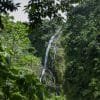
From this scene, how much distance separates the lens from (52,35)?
44188 mm

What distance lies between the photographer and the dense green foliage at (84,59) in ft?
87.0

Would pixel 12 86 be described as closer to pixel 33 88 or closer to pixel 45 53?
pixel 33 88

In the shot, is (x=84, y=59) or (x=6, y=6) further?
(x=84, y=59)

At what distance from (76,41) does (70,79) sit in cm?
395

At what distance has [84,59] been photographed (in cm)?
3017

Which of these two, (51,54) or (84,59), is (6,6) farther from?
(51,54)

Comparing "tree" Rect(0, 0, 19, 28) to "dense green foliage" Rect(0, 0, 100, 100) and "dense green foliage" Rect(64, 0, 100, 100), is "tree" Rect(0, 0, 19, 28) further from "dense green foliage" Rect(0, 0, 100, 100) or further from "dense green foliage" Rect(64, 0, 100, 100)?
"dense green foliage" Rect(64, 0, 100, 100)

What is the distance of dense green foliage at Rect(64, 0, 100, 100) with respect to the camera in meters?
26.5

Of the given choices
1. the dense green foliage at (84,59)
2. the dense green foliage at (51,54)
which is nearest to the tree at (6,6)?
the dense green foliage at (51,54)

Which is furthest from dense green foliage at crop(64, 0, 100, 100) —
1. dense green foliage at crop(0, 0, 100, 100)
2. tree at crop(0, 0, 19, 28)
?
tree at crop(0, 0, 19, 28)

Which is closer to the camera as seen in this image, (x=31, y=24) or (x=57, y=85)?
(x=31, y=24)

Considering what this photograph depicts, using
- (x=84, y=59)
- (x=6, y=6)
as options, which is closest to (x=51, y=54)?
(x=84, y=59)

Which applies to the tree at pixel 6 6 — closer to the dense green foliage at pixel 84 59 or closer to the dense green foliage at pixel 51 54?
the dense green foliage at pixel 51 54

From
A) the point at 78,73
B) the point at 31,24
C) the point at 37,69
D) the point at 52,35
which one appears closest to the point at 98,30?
the point at 78,73
